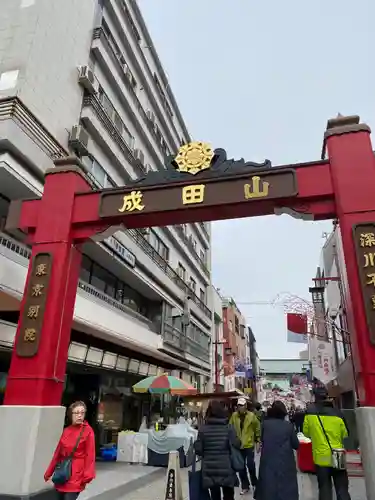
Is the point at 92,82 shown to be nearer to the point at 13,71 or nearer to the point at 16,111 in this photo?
Answer: the point at 13,71

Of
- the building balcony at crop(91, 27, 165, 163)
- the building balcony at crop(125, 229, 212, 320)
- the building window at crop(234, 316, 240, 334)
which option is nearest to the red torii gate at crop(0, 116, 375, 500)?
the building balcony at crop(125, 229, 212, 320)

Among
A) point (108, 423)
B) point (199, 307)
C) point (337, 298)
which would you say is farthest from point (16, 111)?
point (199, 307)

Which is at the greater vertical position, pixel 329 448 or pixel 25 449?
pixel 329 448

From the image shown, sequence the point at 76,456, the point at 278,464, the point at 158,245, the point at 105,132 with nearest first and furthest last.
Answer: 1. the point at 76,456
2. the point at 278,464
3. the point at 105,132
4. the point at 158,245

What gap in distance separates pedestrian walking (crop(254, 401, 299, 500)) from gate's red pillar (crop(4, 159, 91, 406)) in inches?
154

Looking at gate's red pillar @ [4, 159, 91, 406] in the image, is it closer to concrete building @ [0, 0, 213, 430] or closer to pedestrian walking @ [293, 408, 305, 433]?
concrete building @ [0, 0, 213, 430]

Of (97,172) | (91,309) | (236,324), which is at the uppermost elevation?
(236,324)

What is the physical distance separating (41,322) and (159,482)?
568 cm

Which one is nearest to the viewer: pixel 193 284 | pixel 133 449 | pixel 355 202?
pixel 355 202

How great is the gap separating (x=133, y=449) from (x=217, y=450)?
341 inches

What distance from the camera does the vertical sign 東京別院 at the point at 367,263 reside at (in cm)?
627

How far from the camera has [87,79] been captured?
14828 millimetres

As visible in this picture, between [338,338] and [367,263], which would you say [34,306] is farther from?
[338,338]

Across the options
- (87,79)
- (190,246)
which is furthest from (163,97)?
(87,79)
